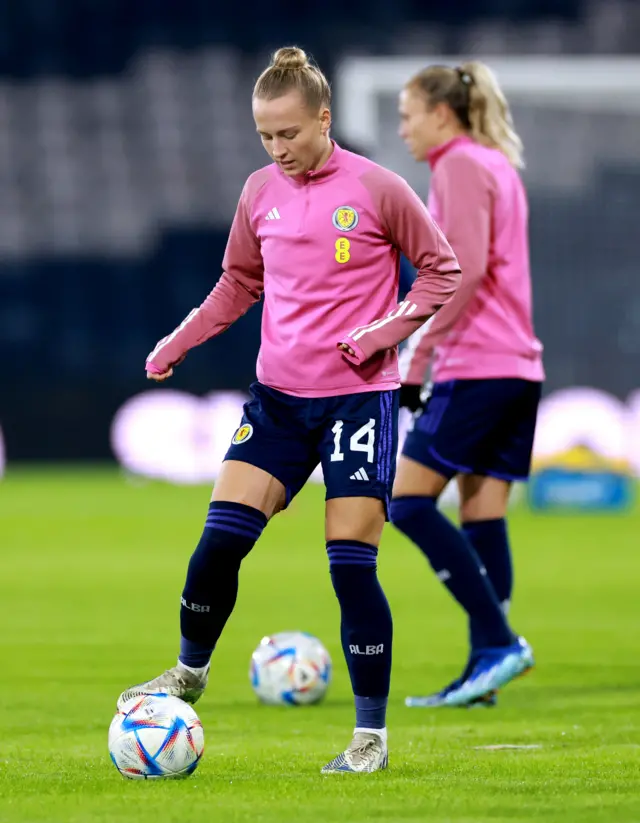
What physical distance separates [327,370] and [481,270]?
1290 mm

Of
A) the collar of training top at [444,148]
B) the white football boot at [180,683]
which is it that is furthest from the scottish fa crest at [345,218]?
the collar of training top at [444,148]

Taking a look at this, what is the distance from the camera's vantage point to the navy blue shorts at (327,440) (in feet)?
13.0

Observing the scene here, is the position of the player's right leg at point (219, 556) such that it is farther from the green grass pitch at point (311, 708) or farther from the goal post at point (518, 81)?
the goal post at point (518, 81)

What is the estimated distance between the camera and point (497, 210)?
5.30m

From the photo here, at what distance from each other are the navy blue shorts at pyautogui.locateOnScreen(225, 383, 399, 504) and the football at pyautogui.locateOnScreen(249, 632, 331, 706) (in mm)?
1223

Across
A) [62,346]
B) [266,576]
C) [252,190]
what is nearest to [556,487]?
[266,576]

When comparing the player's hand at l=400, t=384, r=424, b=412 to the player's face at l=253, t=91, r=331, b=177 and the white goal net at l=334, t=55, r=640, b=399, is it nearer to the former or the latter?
the player's face at l=253, t=91, r=331, b=177

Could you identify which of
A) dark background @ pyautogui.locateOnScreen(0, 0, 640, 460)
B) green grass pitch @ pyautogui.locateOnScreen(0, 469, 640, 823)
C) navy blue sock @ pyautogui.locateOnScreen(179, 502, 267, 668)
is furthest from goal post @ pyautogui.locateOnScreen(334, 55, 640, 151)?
navy blue sock @ pyautogui.locateOnScreen(179, 502, 267, 668)

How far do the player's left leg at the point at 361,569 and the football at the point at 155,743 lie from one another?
327 millimetres

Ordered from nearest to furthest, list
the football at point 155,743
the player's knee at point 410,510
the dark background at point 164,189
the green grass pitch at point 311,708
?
the green grass pitch at point 311,708 → the football at point 155,743 → the player's knee at point 410,510 → the dark background at point 164,189

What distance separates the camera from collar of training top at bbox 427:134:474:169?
17.5 feet

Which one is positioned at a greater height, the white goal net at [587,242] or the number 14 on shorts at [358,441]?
the number 14 on shorts at [358,441]

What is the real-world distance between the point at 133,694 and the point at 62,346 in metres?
14.7

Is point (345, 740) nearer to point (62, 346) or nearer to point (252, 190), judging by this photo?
point (252, 190)
